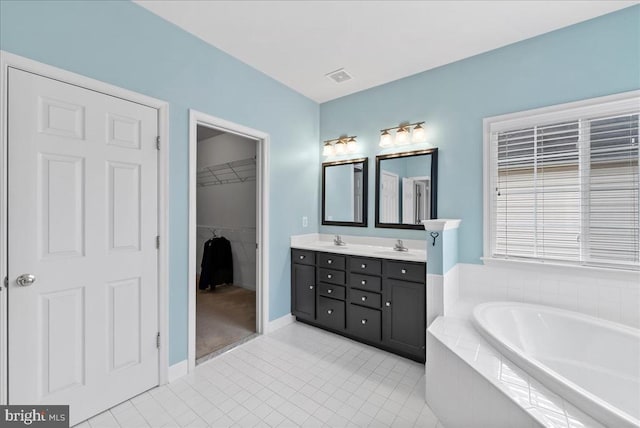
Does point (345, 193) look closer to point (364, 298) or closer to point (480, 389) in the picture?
point (364, 298)

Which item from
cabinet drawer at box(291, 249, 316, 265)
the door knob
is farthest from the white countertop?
the door knob

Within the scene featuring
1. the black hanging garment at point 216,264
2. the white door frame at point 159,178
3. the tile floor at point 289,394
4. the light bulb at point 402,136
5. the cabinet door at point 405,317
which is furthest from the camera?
the black hanging garment at point 216,264

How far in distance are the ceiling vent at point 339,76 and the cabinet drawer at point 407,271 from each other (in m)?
1.95

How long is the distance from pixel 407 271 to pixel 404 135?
1400 mm

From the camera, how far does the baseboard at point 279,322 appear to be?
2994 mm

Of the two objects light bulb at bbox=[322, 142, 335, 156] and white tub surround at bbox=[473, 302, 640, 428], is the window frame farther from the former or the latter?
light bulb at bbox=[322, 142, 335, 156]

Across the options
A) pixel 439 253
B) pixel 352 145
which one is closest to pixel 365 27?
pixel 352 145

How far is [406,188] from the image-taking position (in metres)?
2.97

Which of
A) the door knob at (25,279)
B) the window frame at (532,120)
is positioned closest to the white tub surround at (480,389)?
the window frame at (532,120)

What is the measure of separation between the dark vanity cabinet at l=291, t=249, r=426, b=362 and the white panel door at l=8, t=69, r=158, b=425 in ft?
4.95

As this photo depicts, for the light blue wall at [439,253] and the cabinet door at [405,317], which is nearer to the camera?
the light blue wall at [439,253]

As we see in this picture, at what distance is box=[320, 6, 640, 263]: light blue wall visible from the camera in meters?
2.02

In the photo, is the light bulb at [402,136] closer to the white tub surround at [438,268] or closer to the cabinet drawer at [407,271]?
the white tub surround at [438,268]

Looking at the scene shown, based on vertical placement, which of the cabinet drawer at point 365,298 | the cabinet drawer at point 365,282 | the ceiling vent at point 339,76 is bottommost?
the cabinet drawer at point 365,298
